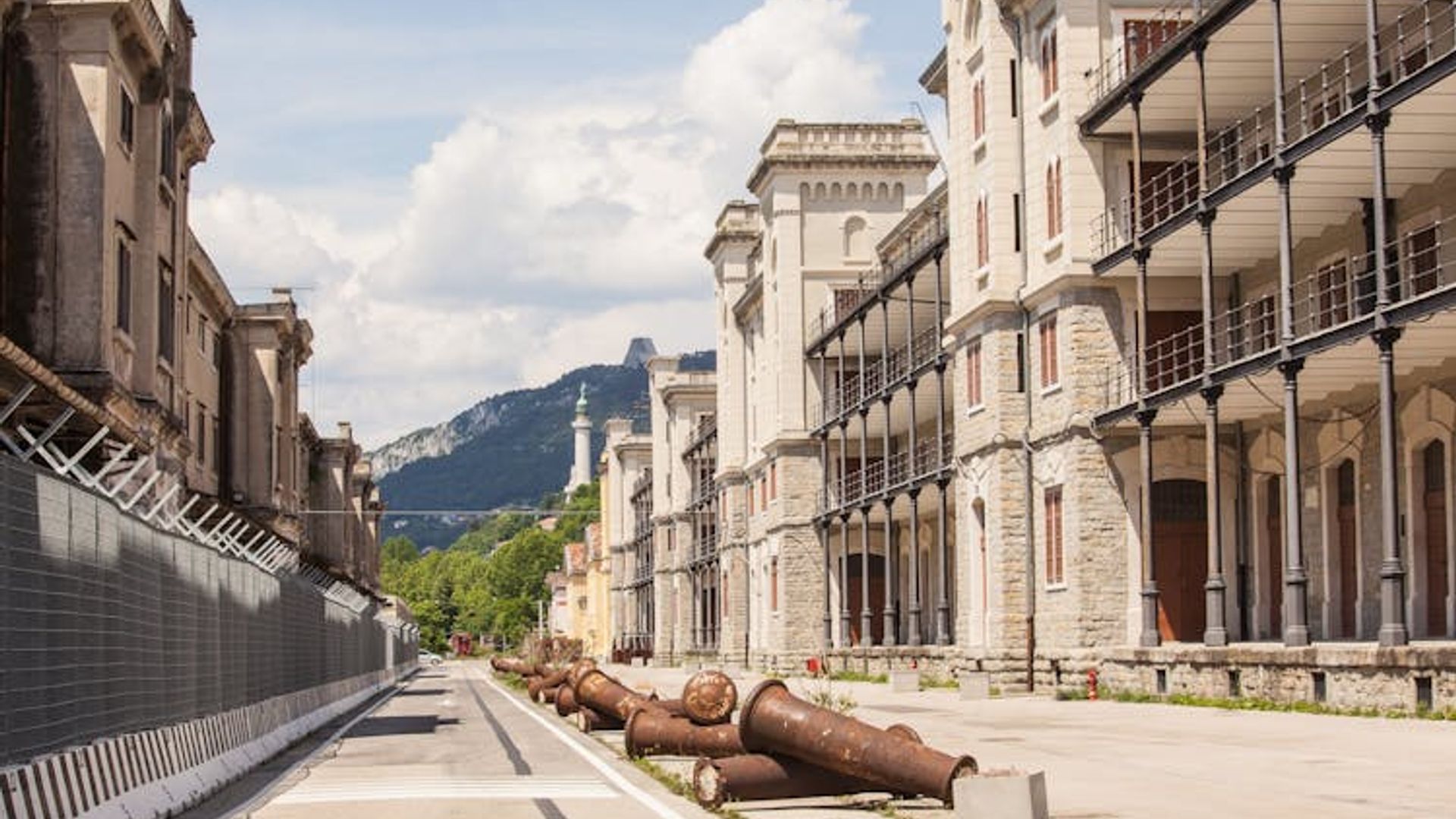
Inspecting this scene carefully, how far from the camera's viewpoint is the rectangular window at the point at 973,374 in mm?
47656

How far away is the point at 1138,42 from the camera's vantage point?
42.7m

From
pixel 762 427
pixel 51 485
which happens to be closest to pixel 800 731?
pixel 51 485

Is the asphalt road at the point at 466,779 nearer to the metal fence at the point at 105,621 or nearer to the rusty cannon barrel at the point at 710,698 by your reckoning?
the rusty cannon barrel at the point at 710,698

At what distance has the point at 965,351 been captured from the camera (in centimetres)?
4881

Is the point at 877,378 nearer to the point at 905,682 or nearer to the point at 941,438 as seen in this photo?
the point at 941,438

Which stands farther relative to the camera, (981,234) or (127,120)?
(981,234)

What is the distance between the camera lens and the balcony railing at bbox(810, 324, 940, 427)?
59.9 meters

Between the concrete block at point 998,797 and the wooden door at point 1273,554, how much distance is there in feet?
94.8

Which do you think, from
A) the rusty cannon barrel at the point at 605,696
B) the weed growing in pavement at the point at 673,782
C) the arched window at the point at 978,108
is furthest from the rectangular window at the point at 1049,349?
the weed growing in pavement at the point at 673,782

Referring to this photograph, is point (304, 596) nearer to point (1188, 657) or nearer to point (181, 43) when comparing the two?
point (181, 43)

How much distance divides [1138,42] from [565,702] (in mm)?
17656

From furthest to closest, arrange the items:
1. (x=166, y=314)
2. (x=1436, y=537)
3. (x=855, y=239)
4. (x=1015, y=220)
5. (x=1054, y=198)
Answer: (x=855, y=239), (x=1015, y=220), (x=1054, y=198), (x=166, y=314), (x=1436, y=537)

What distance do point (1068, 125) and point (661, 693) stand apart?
66.1ft

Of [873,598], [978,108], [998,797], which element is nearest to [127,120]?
[978,108]
